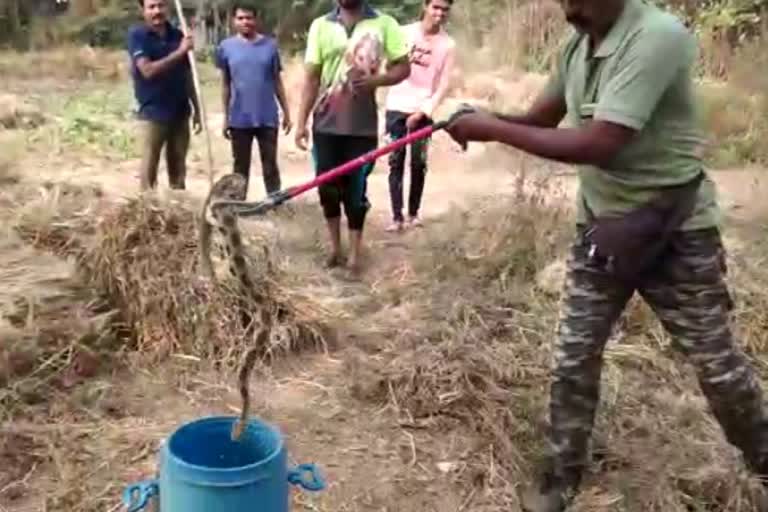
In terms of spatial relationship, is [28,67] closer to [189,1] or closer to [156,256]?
[189,1]

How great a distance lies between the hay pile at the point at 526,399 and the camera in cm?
301

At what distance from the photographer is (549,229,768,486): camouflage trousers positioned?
8.53 feet

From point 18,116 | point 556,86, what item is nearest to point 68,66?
point 18,116

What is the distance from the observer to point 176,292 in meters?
3.83

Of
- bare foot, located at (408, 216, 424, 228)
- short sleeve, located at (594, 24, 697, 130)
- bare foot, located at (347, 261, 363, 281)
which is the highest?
short sleeve, located at (594, 24, 697, 130)

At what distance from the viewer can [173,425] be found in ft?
10.9

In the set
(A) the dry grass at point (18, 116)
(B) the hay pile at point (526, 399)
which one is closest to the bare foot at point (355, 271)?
(B) the hay pile at point (526, 399)

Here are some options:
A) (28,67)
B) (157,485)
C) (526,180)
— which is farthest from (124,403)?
(28,67)

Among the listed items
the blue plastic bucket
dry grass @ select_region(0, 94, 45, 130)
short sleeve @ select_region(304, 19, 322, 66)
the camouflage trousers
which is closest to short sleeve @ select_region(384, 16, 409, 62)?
short sleeve @ select_region(304, 19, 322, 66)

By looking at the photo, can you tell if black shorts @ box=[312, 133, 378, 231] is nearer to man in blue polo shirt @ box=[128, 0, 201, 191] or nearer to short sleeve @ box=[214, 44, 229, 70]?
man in blue polo shirt @ box=[128, 0, 201, 191]

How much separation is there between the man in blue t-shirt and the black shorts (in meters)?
0.86

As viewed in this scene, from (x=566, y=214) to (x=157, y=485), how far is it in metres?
3.09

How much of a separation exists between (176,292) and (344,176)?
1279 mm

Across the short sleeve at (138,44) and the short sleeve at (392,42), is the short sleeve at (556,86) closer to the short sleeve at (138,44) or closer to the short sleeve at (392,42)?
the short sleeve at (392,42)
